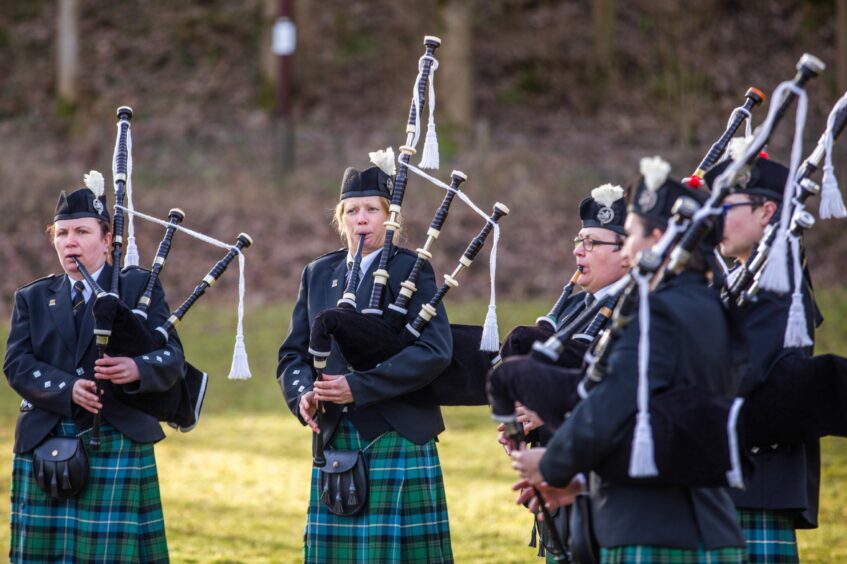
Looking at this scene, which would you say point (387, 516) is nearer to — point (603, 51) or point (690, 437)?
point (690, 437)

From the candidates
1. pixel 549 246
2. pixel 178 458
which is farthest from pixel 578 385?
pixel 549 246

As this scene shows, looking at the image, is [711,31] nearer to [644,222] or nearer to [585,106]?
[585,106]

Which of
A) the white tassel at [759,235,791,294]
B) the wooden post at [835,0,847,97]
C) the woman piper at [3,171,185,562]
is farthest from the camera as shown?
the wooden post at [835,0,847,97]

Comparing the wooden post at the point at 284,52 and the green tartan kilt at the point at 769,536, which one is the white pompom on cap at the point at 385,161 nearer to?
the green tartan kilt at the point at 769,536

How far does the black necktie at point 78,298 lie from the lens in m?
4.41

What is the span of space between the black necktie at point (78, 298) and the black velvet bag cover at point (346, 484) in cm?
113

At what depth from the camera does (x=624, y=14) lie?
750 inches

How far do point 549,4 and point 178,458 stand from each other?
12.7 meters

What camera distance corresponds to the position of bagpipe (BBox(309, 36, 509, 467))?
159 inches

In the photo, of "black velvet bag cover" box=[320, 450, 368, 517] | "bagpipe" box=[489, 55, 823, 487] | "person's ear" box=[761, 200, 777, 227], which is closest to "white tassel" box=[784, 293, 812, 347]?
"person's ear" box=[761, 200, 777, 227]

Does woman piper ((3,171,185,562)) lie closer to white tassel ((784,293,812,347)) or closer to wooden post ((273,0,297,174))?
white tassel ((784,293,812,347))

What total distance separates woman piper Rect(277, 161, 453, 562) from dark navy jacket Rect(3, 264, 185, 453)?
0.50 m

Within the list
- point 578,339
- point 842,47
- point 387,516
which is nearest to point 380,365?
point 387,516

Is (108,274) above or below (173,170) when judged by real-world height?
below
